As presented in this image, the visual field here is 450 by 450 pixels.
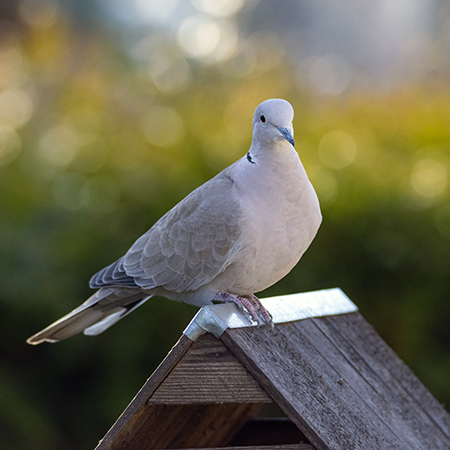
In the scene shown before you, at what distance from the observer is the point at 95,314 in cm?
271

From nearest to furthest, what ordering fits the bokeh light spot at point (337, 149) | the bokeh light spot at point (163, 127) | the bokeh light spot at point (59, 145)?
the bokeh light spot at point (337, 149), the bokeh light spot at point (59, 145), the bokeh light spot at point (163, 127)

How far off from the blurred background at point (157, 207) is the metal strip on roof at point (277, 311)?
1.47 metres

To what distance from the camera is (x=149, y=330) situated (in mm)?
3893

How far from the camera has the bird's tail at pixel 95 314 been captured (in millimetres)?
2580

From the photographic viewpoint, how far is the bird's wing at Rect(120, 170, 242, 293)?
216 centimetres

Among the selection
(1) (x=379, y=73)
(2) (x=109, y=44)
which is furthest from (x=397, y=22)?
(2) (x=109, y=44)

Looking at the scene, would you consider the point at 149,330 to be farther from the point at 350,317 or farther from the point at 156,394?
the point at 156,394

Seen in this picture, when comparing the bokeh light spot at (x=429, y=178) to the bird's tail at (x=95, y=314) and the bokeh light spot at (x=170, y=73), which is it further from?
the bokeh light spot at (x=170, y=73)

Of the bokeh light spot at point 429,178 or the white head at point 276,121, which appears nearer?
the white head at point 276,121

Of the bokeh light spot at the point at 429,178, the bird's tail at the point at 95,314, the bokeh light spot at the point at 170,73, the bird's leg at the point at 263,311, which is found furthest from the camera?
the bokeh light spot at the point at 170,73

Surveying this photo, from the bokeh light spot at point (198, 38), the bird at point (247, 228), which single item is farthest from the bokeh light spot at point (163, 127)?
the bird at point (247, 228)

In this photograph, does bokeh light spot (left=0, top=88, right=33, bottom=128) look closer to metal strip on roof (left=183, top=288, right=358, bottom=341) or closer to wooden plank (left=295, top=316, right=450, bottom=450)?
metal strip on roof (left=183, top=288, right=358, bottom=341)

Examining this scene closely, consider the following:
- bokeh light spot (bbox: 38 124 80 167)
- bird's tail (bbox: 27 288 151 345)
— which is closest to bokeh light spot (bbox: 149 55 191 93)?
bokeh light spot (bbox: 38 124 80 167)

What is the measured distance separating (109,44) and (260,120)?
609cm
